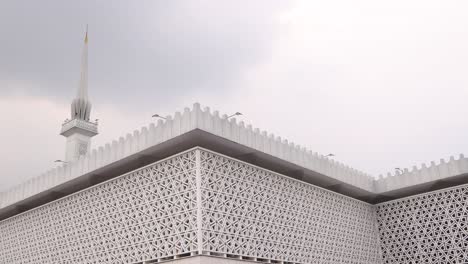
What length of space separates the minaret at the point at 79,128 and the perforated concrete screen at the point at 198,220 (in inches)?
365

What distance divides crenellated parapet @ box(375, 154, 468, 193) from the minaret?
66.3 ft

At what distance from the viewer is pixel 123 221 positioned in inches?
741

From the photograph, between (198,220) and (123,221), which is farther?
(123,221)

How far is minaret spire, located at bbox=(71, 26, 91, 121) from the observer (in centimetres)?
3419

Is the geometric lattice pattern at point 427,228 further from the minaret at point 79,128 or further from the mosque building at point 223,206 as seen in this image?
the minaret at point 79,128

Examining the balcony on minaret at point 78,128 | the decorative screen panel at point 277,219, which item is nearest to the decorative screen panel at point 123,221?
the decorative screen panel at point 277,219

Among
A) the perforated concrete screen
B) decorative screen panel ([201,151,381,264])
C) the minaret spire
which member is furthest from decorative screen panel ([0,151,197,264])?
the minaret spire

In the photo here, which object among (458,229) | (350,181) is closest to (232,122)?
(350,181)

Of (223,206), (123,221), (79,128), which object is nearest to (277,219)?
(223,206)

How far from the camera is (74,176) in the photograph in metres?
20.7

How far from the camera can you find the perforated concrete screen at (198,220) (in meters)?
16.5

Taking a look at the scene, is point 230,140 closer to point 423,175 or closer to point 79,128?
point 423,175

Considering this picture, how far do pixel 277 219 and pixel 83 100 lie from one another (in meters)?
21.2

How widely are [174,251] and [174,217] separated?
3.89 ft
